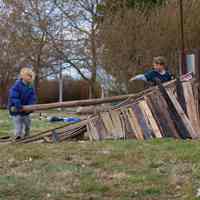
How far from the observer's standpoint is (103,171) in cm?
603

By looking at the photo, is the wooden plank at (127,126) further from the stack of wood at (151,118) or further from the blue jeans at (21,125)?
the blue jeans at (21,125)

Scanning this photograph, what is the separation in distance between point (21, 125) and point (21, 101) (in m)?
0.48

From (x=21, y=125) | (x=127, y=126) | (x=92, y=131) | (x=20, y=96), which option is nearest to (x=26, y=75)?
(x=20, y=96)

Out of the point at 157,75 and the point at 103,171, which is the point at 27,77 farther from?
the point at 103,171

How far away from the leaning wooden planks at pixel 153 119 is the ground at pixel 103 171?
83 cm

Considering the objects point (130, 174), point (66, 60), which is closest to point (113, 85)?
point (66, 60)

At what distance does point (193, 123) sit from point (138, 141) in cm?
118

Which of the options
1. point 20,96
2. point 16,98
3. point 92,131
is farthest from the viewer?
point 20,96

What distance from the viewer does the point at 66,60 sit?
106 ft

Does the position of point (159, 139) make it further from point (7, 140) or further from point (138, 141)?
point (7, 140)

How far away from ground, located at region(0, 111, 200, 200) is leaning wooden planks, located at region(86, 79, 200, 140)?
827mm

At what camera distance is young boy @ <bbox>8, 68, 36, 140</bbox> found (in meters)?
9.94

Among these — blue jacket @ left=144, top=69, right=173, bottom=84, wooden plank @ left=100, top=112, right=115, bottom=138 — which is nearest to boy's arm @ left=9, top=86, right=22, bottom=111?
wooden plank @ left=100, top=112, right=115, bottom=138

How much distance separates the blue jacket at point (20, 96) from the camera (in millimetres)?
9930
